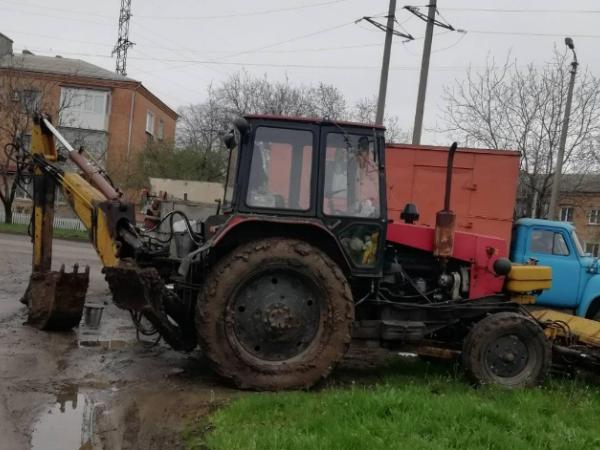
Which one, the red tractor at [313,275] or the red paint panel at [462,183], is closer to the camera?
the red tractor at [313,275]

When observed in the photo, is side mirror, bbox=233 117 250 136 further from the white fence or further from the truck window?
the white fence

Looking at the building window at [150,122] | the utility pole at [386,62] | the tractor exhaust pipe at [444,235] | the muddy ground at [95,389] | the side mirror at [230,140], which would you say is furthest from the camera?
the building window at [150,122]

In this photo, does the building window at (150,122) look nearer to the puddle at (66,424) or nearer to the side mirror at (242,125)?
the side mirror at (242,125)

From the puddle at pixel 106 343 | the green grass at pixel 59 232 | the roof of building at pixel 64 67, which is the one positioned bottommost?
the green grass at pixel 59 232

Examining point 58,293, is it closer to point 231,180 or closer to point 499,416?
point 231,180

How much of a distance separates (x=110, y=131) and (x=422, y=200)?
27.5m

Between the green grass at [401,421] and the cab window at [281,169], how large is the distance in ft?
6.19

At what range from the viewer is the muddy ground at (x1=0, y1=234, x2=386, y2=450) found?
192 inches

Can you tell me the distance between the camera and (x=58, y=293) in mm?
8008

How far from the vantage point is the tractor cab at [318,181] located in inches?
253

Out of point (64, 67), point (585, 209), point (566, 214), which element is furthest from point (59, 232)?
point (585, 209)

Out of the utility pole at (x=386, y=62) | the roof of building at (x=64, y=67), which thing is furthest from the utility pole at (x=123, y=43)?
the utility pole at (x=386, y=62)

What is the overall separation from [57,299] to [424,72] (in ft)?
38.0

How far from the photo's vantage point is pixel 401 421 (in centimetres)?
494
